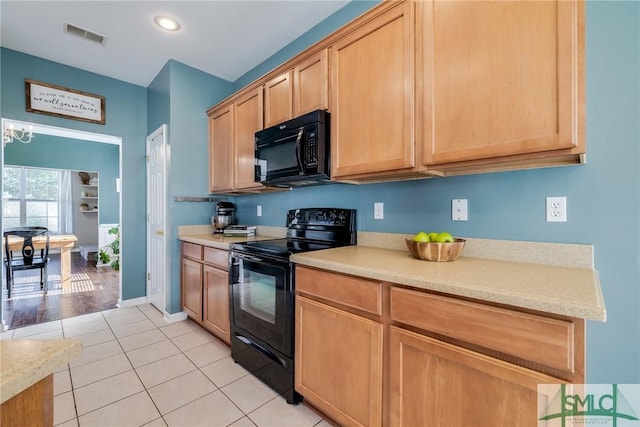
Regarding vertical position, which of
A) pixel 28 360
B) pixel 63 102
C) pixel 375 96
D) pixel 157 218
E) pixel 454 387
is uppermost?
pixel 63 102

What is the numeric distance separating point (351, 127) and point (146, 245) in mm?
3167

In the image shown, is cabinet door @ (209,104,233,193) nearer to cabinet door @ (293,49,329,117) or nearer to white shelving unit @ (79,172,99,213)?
cabinet door @ (293,49,329,117)

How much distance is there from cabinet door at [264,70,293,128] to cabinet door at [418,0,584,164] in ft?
3.40

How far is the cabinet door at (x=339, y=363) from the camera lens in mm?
1230

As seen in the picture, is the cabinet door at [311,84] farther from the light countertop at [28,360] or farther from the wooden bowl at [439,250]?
the light countertop at [28,360]

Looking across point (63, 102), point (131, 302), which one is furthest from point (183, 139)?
point (131, 302)

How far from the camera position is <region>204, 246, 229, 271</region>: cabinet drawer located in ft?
7.36

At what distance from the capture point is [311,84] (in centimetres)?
191

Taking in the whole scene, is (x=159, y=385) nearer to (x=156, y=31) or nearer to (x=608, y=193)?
(x=608, y=193)

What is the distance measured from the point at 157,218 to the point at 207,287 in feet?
4.15

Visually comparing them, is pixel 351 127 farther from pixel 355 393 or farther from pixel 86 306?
pixel 86 306

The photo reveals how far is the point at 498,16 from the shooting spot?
1138 millimetres

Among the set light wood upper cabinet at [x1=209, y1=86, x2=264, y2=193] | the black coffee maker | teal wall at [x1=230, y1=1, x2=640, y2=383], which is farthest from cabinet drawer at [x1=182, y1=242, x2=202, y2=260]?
teal wall at [x1=230, y1=1, x2=640, y2=383]

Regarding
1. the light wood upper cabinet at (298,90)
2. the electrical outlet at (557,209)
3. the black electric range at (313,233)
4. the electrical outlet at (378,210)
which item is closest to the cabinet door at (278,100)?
the light wood upper cabinet at (298,90)
